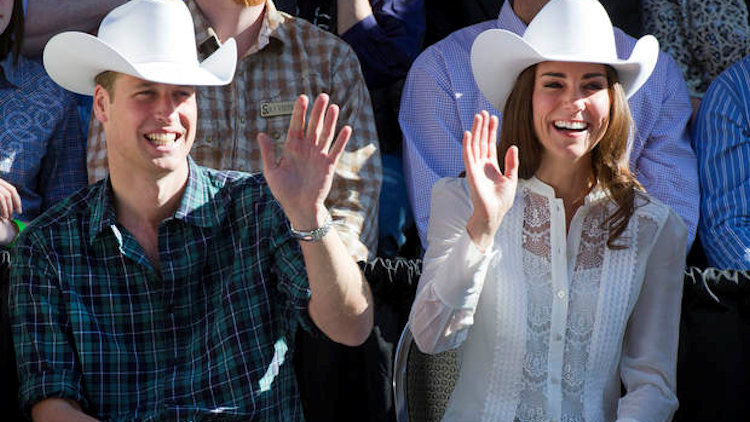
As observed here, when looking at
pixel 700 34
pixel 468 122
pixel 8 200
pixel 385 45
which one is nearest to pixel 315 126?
pixel 8 200

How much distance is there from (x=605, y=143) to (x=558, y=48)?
31 centimetres

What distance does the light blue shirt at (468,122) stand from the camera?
455 cm

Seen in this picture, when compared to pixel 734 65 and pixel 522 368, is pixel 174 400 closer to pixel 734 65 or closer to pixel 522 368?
pixel 522 368

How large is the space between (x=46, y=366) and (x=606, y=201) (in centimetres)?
161

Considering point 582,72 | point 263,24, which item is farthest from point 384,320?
point 263,24

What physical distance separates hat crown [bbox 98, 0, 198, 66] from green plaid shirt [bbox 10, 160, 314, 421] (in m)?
0.37

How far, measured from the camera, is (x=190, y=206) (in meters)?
3.35

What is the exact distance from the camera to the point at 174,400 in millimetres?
3234

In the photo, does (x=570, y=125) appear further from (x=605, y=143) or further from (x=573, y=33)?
(x=573, y=33)

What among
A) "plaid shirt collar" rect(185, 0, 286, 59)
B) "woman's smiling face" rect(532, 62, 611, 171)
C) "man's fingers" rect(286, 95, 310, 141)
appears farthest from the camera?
"plaid shirt collar" rect(185, 0, 286, 59)

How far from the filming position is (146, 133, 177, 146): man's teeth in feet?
10.9

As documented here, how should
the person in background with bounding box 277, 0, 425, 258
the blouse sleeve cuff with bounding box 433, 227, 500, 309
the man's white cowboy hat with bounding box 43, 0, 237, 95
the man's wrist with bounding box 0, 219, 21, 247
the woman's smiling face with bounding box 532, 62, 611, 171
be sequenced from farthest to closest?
the person in background with bounding box 277, 0, 425, 258, the man's wrist with bounding box 0, 219, 21, 247, the woman's smiling face with bounding box 532, 62, 611, 171, the man's white cowboy hat with bounding box 43, 0, 237, 95, the blouse sleeve cuff with bounding box 433, 227, 500, 309

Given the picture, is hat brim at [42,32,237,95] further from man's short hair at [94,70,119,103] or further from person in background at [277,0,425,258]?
person in background at [277,0,425,258]

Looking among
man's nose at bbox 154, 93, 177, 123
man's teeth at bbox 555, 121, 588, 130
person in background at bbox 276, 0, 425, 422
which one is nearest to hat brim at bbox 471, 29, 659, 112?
man's teeth at bbox 555, 121, 588, 130
